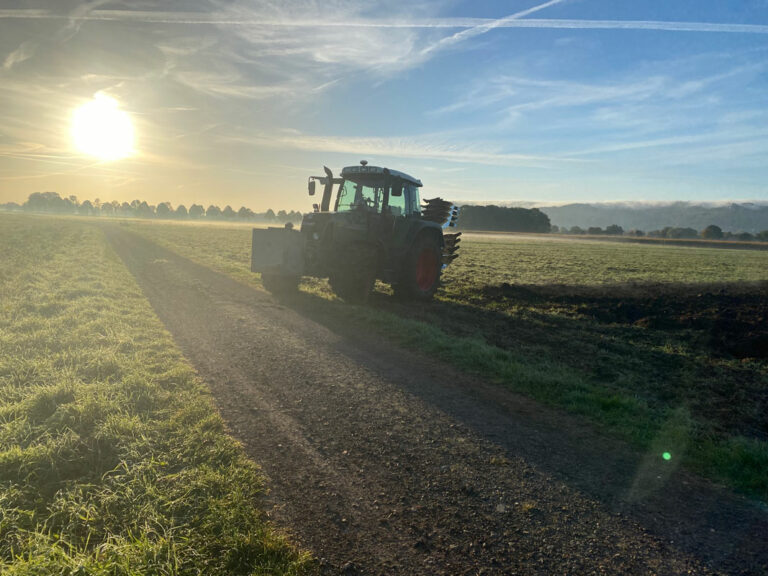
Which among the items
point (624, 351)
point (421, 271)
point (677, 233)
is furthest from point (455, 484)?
point (677, 233)

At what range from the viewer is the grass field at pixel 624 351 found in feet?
16.4

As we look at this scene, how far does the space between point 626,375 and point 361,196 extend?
25.2ft

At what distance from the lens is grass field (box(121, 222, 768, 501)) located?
498cm

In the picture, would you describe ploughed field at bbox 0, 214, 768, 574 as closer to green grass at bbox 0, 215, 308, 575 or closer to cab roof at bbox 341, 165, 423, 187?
green grass at bbox 0, 215, 308, 575

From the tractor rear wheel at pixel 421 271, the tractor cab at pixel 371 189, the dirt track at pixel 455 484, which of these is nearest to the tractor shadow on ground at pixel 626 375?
the dirt track at pixel 455 484

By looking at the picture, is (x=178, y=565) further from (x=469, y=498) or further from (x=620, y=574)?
(x=620, y=574)

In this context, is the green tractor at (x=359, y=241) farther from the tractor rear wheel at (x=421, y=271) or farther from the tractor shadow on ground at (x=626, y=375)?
the tractor shadow on ground at (x=626, y=375)

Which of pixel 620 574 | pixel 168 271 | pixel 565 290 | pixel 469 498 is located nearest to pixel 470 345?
pixel 469 498

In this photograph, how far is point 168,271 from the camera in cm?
1664

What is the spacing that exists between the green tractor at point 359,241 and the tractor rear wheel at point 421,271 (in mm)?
28

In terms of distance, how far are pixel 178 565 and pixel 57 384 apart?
12.1 ft

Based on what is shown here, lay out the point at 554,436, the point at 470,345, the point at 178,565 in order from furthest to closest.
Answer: the point at 470,345 → the point at 554,436 → the point at 178,565

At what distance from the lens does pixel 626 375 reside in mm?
7078

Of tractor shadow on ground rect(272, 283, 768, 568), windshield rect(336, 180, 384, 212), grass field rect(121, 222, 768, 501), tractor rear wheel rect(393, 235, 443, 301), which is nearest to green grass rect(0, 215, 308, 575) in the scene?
tractor shadow on ground rect(272, 283, 768, 568)
